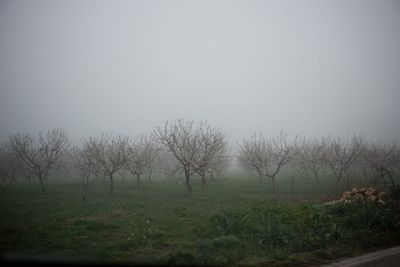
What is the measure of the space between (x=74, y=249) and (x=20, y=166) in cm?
3433

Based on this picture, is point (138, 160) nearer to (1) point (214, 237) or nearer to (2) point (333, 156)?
(2) point (333, 156)

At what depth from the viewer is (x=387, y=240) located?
9.02m

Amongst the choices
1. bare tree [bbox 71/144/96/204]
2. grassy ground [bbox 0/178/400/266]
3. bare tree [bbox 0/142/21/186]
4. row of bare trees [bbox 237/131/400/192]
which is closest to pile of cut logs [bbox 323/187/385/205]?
grassy ground [bbox 0/178/400/266]

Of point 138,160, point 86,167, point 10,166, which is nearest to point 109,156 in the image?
point 138,160

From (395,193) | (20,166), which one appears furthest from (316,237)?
(20,166)

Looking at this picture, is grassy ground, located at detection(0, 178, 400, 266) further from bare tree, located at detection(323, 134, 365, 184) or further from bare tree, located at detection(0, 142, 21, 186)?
bare tree, located at detection(0, 142, 21, 186)

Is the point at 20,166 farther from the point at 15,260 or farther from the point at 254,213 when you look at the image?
the point at 15,260

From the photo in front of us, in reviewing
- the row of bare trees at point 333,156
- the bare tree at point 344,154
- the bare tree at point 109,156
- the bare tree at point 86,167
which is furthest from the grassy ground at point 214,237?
the bare tree at point 344,154

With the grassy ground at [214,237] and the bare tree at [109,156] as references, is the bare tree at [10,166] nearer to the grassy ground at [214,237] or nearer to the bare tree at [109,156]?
the bare tree at [109,156]

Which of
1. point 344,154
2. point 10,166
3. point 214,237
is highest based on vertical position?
point 344,154

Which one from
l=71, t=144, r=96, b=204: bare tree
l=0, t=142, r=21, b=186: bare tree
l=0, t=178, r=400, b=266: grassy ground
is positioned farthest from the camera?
l=0, t=142, r=21, b=186: bare tree

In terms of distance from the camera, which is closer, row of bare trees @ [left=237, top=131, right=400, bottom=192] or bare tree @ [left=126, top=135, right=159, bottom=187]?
row of bare trees @ [left=237, top=131, right=400, bottom=192]

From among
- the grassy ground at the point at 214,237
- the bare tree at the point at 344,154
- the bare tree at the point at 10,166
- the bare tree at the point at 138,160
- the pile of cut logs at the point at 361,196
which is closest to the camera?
the grassy ground at the point at 214,237

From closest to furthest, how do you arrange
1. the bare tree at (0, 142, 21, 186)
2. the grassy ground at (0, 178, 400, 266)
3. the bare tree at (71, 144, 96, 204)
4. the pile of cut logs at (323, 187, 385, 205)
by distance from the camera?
the grassy ground at (0, 178, 400, 266), the pile of cut logs at (323, 187, 385, 205), the bare tree at (71, 144, 96, 204), the bare tree at (0, 142, 21, 186)
